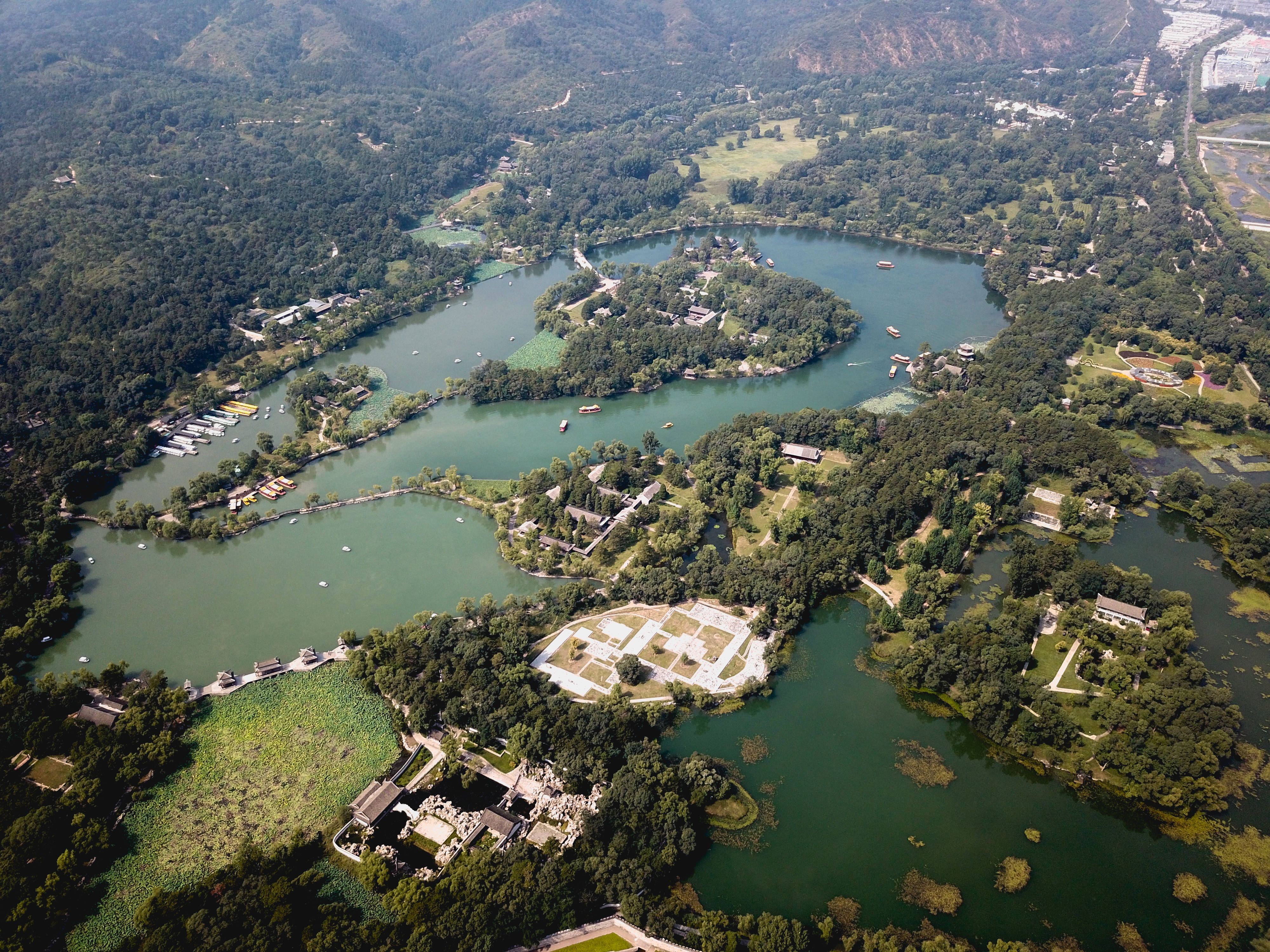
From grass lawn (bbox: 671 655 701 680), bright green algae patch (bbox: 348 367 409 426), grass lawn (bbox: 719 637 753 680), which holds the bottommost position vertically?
grass lawn (bbox: 719 637 753 680)

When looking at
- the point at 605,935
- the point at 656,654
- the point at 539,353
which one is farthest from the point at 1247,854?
the point at 539,353

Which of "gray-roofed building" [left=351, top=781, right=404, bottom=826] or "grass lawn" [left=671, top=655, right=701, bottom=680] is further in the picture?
"grass lawn" [left=671, top=655, right=701, bottom=680]

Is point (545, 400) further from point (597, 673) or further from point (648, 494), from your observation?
point (597, 673)

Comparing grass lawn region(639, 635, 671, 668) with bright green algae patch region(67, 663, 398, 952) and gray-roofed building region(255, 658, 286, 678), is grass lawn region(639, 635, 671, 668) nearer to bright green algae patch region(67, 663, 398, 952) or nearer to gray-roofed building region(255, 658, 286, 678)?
bright green algae patch region(67, 663, 398, 952)

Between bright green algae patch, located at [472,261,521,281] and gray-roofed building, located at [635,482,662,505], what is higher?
bright green algae patch, located at [472,261,521,281]

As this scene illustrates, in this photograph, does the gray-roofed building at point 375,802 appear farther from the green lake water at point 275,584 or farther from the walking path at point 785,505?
the walking path at point 785,505

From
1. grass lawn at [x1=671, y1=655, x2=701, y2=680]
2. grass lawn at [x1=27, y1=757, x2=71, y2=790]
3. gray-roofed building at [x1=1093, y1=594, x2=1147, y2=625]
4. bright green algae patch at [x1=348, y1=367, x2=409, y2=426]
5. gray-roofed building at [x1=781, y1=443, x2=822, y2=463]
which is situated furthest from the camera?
bright green algae patch at [x1=348, y1=367, x2=409, y2=426]

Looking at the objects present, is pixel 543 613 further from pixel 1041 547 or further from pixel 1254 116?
pixel 1254 116

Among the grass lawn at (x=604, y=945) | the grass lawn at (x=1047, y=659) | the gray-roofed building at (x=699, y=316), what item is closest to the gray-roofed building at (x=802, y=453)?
the grass lawn at (x=1047, y=659)

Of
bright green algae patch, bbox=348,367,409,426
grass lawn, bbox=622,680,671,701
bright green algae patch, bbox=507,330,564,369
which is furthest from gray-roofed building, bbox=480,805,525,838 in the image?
bright green algae patch, bbox=507,330,564,369

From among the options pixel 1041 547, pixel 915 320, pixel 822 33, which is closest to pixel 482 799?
pixel 1041 547
